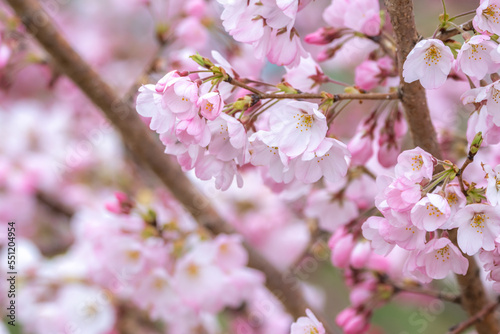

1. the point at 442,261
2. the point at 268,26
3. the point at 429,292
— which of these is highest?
the point at 268,26

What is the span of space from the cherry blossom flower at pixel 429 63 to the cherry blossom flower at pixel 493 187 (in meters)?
0.09

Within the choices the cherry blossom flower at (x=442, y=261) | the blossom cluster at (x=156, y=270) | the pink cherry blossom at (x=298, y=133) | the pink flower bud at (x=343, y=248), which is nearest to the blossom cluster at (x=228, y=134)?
the pink cherry blossom at (x=298, y=133)

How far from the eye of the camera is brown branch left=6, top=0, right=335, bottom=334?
93 cm

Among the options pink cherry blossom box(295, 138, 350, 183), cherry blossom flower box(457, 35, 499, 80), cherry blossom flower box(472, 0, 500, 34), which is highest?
cherry blossom flower box(472, 0, 500, 34)

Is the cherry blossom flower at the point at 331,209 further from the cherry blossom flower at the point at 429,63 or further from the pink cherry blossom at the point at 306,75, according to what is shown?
the cherry blossom flower at the point at 429,63

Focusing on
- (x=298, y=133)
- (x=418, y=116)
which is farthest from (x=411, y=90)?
(x=298, y=133)

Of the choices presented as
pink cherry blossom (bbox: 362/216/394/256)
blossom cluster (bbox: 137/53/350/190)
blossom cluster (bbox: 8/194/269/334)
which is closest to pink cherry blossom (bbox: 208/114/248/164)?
blossom cluster (bbox: 137/53/350/190)

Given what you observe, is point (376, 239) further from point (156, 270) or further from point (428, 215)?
point (156, 270)

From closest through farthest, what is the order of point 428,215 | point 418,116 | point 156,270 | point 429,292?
1. point 428,215
2. point 418,116
3. point 429,292
4. point 156,270

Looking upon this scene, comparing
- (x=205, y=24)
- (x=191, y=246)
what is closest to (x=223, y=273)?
(x=191, y=246)

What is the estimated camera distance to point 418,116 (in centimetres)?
59

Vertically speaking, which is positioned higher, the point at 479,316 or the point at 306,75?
the point at 306,75

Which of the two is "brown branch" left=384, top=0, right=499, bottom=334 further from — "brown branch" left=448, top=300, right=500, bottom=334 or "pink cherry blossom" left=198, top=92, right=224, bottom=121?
"pink cherry blossom" left=198, top=92, right=224, bottom=121

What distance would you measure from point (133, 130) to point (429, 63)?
605 millimetres
